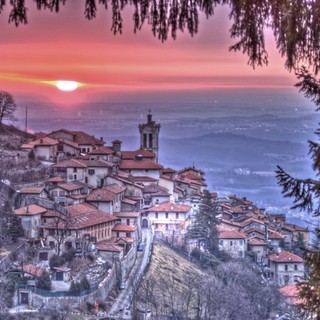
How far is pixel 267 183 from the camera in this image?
101m

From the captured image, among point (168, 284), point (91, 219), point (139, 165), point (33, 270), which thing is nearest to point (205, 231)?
point (139, 165)

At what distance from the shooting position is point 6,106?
49.6 m

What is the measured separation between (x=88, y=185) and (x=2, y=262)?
565 inches

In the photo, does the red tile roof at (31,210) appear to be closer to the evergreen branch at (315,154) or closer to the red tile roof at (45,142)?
the red tile roof at (45,142)

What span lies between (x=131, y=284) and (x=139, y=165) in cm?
1827

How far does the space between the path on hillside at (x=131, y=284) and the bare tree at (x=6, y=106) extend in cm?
1745

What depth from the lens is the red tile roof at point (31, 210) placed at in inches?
1174

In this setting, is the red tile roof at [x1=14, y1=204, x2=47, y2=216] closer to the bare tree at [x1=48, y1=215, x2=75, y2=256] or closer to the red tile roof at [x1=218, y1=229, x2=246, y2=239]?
the bare tree at [x1=48, y1=215, x2=75, y2=256]

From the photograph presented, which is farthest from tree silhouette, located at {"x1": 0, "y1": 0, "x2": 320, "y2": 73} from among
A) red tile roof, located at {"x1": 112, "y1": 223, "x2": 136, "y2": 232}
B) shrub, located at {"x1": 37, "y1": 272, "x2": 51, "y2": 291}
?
red tile roof, located at {"x1": 112, "y1": 223, "x2": 136, "y2": 232}

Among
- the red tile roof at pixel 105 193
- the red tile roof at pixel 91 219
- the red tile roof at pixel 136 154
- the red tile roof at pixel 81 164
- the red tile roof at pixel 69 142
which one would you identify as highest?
the red tile roof at pixel 69 142

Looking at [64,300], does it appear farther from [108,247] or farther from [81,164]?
[81,164]

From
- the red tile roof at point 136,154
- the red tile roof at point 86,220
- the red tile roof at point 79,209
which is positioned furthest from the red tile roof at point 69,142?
the red tile roof at point 86,220

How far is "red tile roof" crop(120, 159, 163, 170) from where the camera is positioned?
45.4m

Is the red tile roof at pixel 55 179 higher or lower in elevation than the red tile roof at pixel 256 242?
higher
